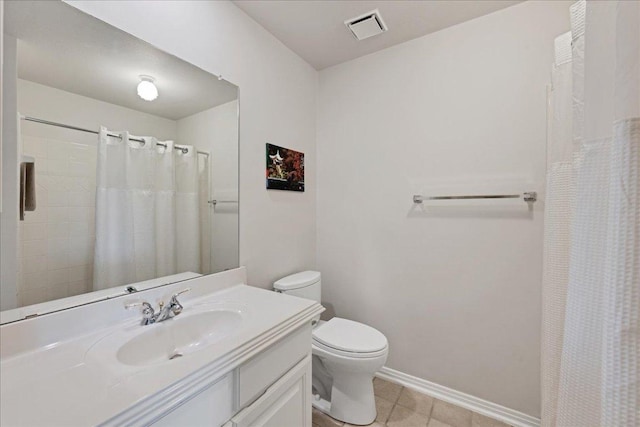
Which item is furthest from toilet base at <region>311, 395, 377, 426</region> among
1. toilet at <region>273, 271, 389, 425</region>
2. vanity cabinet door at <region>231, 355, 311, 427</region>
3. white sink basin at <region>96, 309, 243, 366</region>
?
white sink basin at <region>96, 309, 243, 366</region>

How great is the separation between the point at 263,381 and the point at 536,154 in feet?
5.72

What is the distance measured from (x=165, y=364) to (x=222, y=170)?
97 centimetres

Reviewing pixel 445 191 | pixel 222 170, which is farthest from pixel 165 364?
pixel 445 191

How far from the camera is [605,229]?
0.48m

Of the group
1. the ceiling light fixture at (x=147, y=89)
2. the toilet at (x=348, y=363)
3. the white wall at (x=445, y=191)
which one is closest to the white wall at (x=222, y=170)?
the ceiling light fixture at (x=147, y=89)

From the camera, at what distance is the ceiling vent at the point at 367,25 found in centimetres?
152

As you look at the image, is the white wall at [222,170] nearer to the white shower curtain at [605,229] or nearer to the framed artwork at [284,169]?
the framed artwork at [284,169]

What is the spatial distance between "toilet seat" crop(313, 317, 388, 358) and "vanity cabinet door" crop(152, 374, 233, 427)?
2.55ft

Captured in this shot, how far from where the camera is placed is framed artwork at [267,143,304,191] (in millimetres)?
1685

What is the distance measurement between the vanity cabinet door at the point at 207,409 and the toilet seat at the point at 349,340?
78 cm

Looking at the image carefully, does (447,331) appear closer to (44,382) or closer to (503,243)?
(503,243)

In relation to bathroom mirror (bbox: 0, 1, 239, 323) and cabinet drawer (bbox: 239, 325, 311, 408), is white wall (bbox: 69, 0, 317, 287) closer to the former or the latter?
bathroom mirror (bbox: 0, 1, 239, 323)

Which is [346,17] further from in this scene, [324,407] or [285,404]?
[324,407]

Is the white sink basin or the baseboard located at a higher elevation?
the white sink basin
